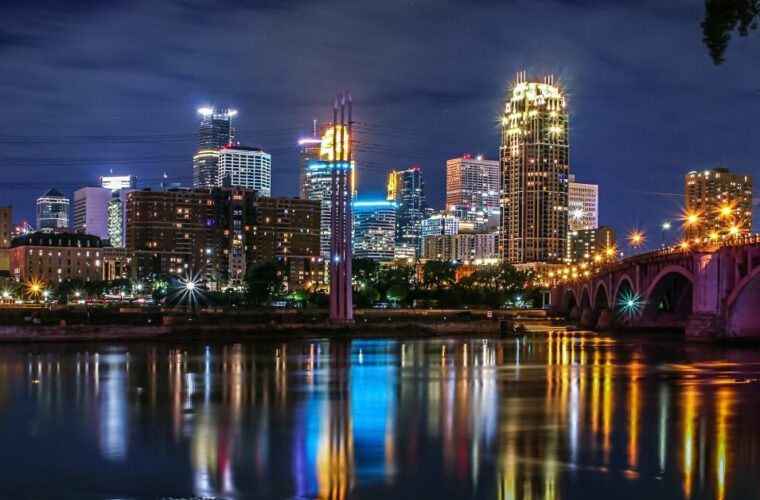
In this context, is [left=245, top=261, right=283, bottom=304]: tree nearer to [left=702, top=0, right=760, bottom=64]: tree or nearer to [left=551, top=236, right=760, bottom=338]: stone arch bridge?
[left=551, top=236, right=760, bottom=338]: stone arch bridge

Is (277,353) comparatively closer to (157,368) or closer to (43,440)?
(157,368)

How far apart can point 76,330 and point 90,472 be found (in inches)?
2608

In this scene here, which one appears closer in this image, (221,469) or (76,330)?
(221,469)

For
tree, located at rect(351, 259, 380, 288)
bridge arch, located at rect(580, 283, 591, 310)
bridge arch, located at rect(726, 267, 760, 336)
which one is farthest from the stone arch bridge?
tree, located at rect(351, 259, 380, 288)

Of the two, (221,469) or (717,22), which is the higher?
(717,22)

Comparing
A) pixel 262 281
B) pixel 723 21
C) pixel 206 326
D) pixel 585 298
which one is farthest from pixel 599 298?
pixel 723 21

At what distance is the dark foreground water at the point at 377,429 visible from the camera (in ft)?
91.0

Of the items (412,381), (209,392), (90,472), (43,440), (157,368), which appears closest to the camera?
(90,472)

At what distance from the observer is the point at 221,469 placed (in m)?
29.7

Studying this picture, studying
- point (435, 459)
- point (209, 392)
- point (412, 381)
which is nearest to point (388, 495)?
point (435, 459)

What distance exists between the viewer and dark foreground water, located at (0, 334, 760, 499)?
91.0ft

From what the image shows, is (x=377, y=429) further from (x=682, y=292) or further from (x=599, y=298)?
(x=599, y=298)

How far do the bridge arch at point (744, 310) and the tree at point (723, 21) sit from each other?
63734 millimetres

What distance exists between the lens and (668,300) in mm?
128125
